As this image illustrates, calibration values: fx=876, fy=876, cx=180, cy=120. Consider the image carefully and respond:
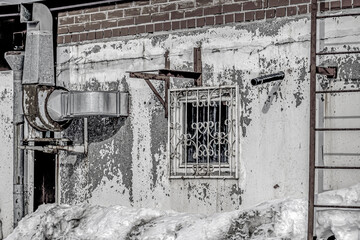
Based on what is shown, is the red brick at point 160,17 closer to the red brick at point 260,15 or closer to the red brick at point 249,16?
the red brick at point 249,16

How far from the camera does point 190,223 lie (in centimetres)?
837

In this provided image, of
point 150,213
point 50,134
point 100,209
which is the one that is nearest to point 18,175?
point 50,134

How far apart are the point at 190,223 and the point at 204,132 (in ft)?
3.04

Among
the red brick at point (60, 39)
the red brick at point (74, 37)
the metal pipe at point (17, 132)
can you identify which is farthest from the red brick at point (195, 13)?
the metal pipe at point (17, 132)

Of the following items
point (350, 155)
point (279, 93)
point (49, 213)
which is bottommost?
point (49, 213)

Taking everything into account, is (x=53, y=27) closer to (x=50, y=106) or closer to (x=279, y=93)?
(x=50, y=106)

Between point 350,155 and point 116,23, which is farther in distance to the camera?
point 116,23

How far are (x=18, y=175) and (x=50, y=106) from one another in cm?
113

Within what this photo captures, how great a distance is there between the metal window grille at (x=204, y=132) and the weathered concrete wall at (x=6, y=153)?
7.72ft

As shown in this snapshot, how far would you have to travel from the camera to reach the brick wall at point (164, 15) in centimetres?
831

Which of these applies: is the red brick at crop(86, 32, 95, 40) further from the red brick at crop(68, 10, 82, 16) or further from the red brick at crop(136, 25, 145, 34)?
the red brick at crop(136, 25, 145, 34)

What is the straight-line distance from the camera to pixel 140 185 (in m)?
9.14

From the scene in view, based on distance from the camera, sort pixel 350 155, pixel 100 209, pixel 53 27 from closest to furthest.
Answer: pixel 350 155 < pixel 100 209 < pixel 53 27

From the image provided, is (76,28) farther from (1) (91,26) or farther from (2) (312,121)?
(2) (312,121)
